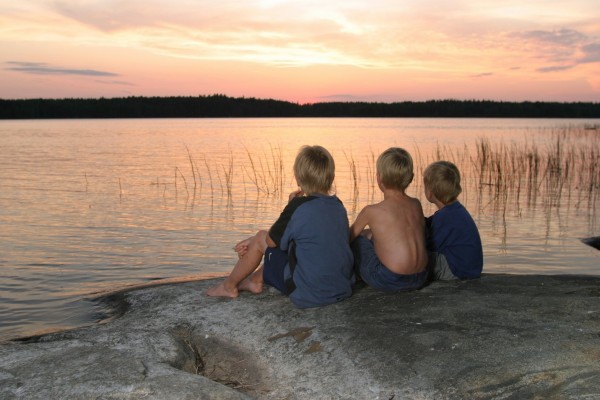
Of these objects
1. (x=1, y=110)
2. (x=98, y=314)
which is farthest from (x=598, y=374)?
(x=1, y=110)

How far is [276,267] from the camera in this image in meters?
5.57

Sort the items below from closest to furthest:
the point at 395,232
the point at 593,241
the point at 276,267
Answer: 1. the point at 395,232
2. the point at 276,267
3. the point at 593,241

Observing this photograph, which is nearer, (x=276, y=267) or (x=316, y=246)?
(x=316, y=246)

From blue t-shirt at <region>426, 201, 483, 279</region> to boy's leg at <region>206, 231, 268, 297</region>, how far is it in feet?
5.02

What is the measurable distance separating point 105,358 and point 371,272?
2244mm

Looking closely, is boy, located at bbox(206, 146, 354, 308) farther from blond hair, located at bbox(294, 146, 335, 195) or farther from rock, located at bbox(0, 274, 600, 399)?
rock, located at bbox(0, 274, 600, 399)

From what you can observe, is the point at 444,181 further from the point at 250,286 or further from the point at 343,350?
the point at 343,350

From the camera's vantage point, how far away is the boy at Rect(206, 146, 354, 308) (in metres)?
5.16

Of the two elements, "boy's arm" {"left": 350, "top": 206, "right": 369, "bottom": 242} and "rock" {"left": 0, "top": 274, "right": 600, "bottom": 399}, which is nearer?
"rock" {"left": 0, "top": 274, "right": 600, "bottom": 399}

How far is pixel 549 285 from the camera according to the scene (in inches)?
229

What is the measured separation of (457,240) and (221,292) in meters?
2.12

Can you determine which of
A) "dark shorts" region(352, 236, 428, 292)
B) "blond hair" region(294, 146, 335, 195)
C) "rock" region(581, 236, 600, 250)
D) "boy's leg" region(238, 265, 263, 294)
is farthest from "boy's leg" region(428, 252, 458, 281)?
"rock" region(581, 236, 600, 250)

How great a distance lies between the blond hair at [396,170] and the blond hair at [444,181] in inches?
21.5

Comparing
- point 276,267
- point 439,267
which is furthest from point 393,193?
point 276,267
